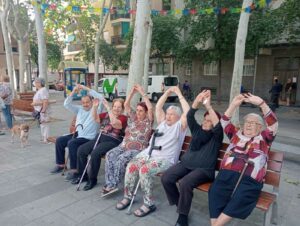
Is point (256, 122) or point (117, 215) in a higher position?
point (256, 122)

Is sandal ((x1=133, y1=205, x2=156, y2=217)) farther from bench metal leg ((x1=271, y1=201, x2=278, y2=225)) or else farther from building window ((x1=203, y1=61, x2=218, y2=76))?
building window ((x1=203, y1=61, x2=218, y2=76))

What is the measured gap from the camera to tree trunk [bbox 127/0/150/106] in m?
4.67

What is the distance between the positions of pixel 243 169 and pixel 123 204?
5.11 feet

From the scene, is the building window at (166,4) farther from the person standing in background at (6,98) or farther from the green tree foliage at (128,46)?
the person standing in background at (6,98)

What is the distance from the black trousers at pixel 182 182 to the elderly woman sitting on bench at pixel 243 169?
20 centimetres

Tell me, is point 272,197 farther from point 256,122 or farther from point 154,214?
point 154,214

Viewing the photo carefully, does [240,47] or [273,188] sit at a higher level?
[240,47]

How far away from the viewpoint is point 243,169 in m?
2.85

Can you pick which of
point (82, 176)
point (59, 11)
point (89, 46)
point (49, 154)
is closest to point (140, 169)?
point (82, 176)

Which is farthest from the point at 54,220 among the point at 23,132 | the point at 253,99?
the point at 23,132

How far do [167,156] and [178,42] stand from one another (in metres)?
15.8

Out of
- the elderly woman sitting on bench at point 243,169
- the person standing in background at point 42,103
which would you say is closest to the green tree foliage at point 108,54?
the person standing in background at point 42,103

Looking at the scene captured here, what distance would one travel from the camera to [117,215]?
3268 mm

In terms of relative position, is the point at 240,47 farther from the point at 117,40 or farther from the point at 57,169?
the point at 117,40
